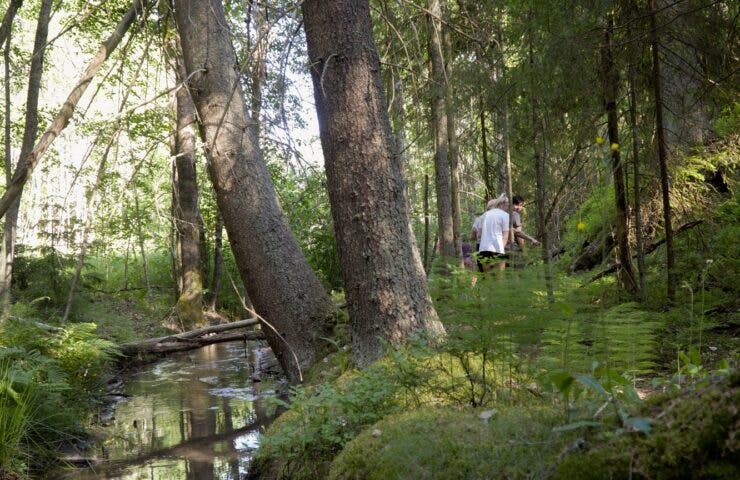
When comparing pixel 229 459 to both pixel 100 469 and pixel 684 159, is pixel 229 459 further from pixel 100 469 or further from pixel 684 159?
pixel 684 159

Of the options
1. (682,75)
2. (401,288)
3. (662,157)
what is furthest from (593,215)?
(401,288)

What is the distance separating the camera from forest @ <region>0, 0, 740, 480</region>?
298 cm

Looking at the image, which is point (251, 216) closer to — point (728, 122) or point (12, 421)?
point (12, 421)

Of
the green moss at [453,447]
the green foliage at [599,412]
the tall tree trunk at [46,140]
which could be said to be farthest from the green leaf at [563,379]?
the tall tree trunk at [46,140]

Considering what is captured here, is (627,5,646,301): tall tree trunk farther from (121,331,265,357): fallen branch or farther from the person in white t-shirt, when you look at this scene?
(121,331,265,357): fallen branch

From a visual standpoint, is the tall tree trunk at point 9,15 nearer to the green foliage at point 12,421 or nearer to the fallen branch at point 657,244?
the green foliage at point 12,421

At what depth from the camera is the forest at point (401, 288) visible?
9.79ft

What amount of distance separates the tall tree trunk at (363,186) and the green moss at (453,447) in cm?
142

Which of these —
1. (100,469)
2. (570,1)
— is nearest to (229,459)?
(100,469)

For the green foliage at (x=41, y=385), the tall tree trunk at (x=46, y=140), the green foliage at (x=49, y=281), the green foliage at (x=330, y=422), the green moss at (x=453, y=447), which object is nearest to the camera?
the green moss at (x=453, y=447)

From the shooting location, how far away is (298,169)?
20.0 feet

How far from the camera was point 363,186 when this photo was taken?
197 inches

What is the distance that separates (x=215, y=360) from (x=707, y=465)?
10.5m

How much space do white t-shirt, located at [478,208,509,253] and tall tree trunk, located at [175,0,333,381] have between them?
3.60m
